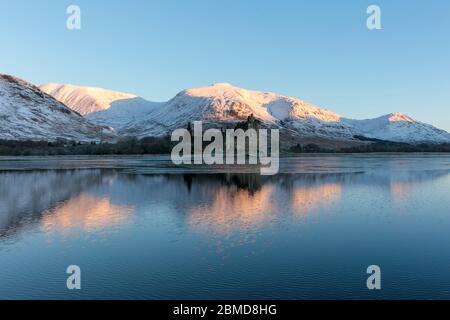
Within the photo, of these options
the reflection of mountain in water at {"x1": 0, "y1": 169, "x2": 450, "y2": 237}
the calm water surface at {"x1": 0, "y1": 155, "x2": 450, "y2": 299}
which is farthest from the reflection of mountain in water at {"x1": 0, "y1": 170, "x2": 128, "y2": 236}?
the calm water surface at {"x1": 0, "y1": 155, "x2": 450, "y2": 299}

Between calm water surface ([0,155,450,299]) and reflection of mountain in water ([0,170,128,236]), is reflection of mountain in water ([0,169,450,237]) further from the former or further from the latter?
calm water surface ([0,155,450,299])

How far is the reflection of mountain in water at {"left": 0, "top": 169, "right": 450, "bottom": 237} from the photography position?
27.6 meters

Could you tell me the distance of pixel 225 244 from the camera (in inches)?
846

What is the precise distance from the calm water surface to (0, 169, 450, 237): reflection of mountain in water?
0.14 m

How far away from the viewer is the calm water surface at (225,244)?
52.2ft

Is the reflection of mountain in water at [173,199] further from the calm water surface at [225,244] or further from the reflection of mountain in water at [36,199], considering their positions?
the calm water surface at [225,244]

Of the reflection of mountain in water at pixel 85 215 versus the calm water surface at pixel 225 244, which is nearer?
the calm water surface at pixel 225 244

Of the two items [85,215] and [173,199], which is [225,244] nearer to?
[85,215]

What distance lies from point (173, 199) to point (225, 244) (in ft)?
55.2

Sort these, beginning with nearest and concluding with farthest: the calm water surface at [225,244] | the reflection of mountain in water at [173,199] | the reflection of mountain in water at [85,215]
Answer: the calm water surface at [225,244], the reflection of mountain in water at [85,215], the reflection of mountain in water at [173,199]

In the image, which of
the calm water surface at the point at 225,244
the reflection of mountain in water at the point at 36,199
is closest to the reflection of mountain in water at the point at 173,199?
the reflection of mountain in water at the point at 36,199

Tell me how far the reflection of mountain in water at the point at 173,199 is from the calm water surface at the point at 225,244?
14 cm
